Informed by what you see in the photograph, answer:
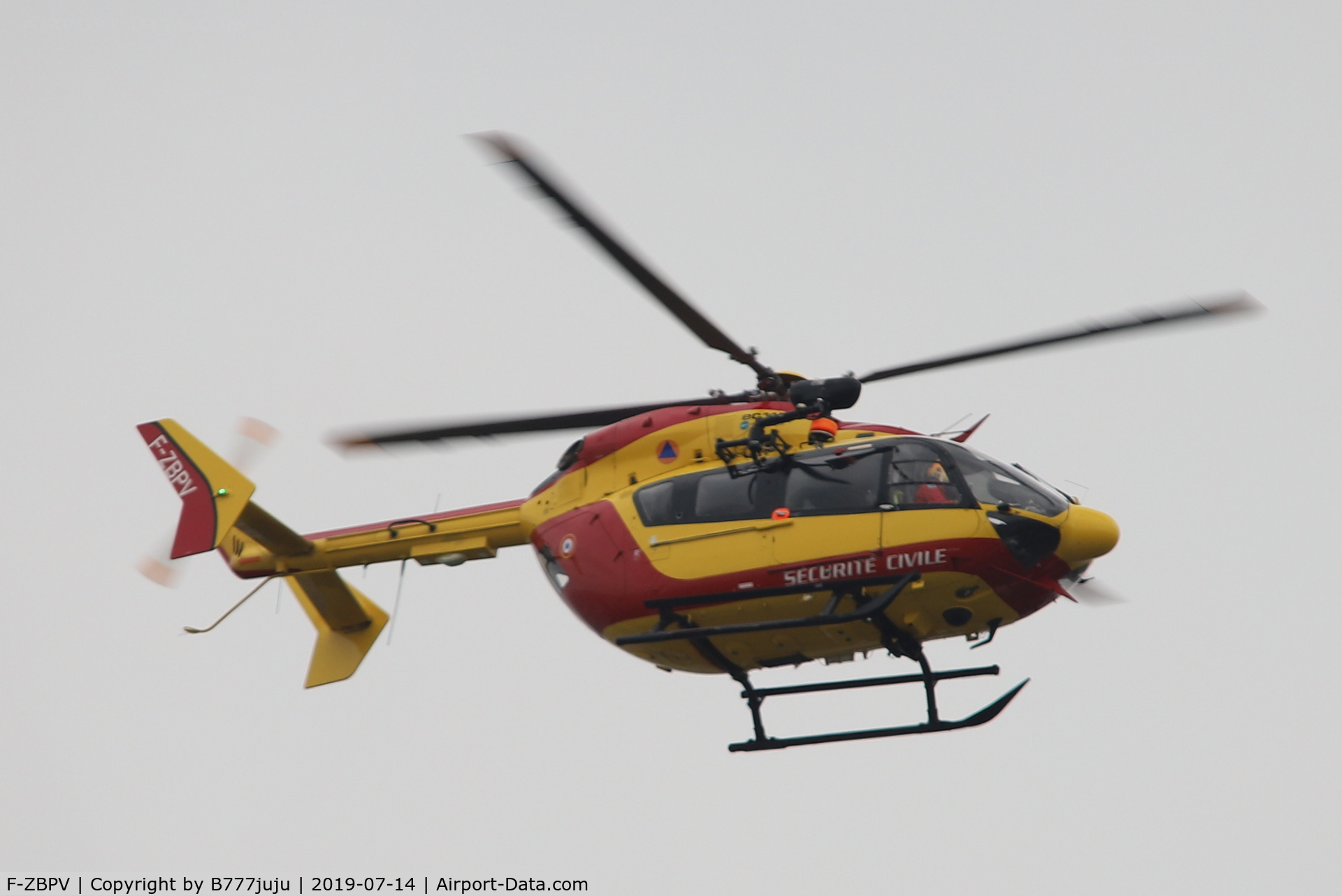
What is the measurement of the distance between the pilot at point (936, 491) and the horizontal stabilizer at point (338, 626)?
8.13m

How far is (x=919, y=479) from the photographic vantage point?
42.9 feet

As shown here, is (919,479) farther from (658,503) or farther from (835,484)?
(658,503)

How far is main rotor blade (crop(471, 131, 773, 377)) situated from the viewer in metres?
11.1

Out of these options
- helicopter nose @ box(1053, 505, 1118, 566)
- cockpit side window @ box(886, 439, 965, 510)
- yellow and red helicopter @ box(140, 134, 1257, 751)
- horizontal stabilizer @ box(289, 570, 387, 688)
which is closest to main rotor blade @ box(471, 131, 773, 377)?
yellow and red helicopter @ box(140, 134, 1257, 751)

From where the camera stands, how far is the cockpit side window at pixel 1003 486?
1293 centimetres

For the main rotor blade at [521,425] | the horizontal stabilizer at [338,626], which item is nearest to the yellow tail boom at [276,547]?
the horizontal stabilizer at [338,626]

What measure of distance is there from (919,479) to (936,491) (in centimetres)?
18

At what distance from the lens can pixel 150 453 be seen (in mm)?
17438

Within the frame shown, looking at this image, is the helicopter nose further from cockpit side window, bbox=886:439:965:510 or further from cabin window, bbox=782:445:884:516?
cabin window, bbox=782:445:884:516

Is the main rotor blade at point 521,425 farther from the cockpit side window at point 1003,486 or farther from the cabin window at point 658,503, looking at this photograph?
the cockpit side window at point 1003,486

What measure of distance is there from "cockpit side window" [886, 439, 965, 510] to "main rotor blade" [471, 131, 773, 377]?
6.19 feet

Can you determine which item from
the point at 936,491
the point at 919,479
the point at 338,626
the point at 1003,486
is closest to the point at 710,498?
the point at 919,479

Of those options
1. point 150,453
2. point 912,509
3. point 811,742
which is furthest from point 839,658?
point 150,453

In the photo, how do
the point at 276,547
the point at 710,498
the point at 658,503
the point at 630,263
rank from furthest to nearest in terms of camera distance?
the point at 276,547
the point at 658,503
the point at 710,498
the point at 630,263
